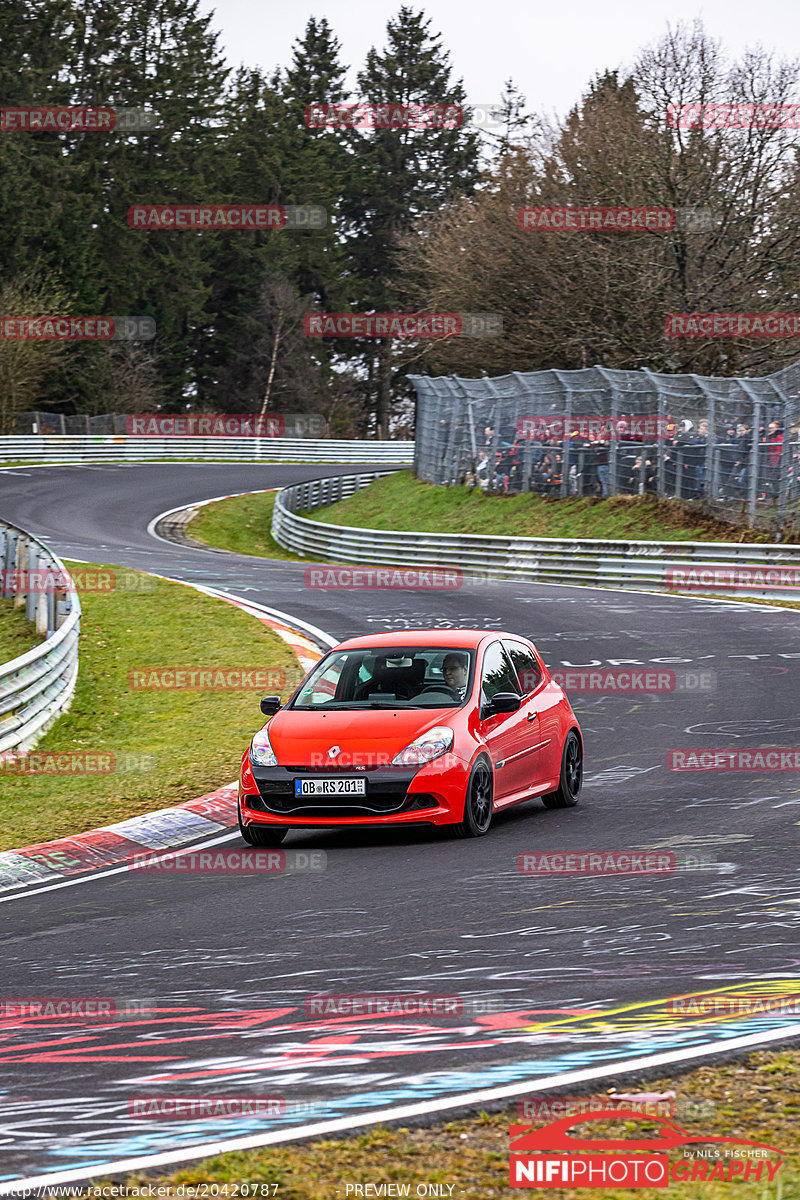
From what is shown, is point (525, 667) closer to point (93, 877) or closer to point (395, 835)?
point (395, 835)

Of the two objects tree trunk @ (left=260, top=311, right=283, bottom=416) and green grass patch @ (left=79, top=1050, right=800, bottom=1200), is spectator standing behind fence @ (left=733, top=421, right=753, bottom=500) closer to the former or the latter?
green grass patch @ (left=79, top=1050, right=800, bottom=1200)

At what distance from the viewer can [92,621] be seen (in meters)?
22.8

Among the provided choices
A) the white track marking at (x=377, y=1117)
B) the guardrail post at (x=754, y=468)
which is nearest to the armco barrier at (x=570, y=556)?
the guardrail post at (x=754, y=468)

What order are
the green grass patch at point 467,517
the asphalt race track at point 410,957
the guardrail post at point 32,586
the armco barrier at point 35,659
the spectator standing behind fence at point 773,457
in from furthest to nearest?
the green grass patch at point 467,517 < the spectator standing behind fence at point 773,457 < the guardrail post at point 32,586 < the armco barrier at point 35,659 < the asphalt race track at point 410,957

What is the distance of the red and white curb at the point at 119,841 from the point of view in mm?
9922

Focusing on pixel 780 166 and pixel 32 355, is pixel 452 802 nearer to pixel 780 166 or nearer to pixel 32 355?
pixel 780 166

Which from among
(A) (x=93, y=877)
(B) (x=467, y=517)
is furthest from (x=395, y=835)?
(B) (x=467, y=517)

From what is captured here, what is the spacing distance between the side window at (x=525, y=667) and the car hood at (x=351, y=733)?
1282 millimetres

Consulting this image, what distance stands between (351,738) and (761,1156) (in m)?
6.52

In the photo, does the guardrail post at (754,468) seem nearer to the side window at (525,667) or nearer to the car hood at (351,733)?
the side window at (525,667)

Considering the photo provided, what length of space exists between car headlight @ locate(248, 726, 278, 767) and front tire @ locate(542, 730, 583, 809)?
236 cm

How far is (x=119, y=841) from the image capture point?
1080cm

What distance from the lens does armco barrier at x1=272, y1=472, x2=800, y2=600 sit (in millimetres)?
27952

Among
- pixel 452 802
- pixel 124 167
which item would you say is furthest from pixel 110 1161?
pixel 124 167
